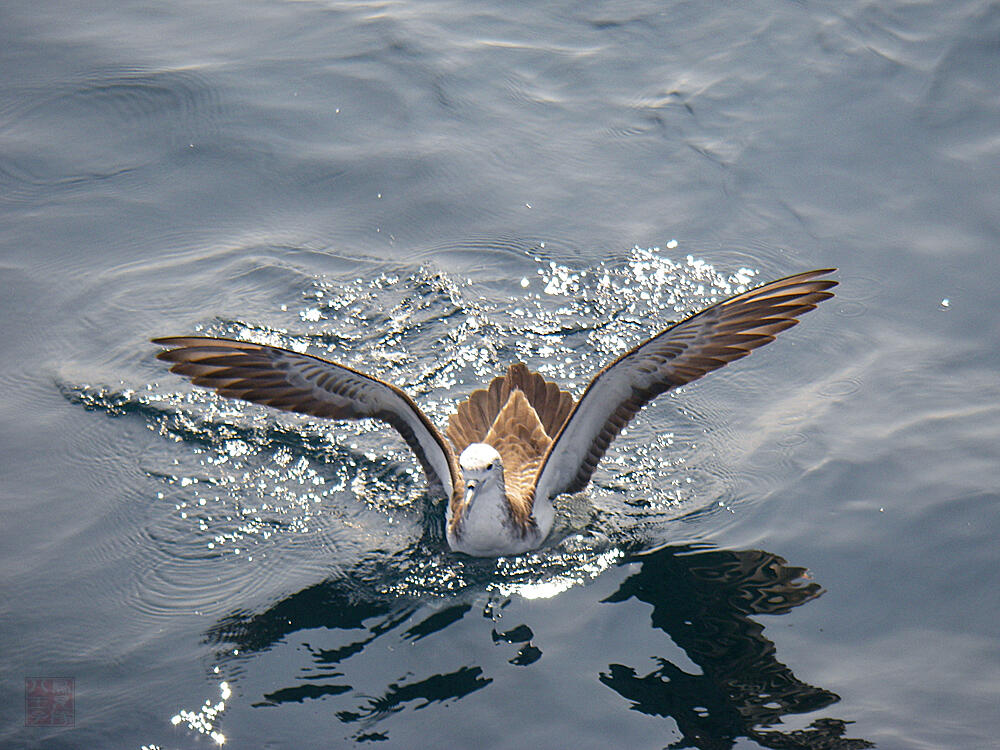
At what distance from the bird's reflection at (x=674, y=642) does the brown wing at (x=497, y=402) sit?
4.46 ft

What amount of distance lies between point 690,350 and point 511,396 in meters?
A: 1.58

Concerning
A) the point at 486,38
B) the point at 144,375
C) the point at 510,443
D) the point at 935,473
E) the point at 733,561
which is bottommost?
the point at 733,561

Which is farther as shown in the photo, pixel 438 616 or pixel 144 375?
pixel 144 375

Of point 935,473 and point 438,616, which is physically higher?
point 935,473

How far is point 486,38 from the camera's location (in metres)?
11.8

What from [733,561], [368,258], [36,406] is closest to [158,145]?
[368,258]

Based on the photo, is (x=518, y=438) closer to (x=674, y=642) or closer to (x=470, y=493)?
(x=470, y=493)

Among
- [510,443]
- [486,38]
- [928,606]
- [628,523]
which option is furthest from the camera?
[486,38]

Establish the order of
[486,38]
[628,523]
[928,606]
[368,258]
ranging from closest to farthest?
[928,606], [628,523], [368,258], [486,38]

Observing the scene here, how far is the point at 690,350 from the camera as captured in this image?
21.9 ft

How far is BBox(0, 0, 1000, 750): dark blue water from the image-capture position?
6059 millimetres

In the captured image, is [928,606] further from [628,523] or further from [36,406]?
[36,406]

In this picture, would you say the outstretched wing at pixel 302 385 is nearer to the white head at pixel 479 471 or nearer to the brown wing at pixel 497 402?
the white head at pixel 479 471

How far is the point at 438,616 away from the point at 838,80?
700cm
